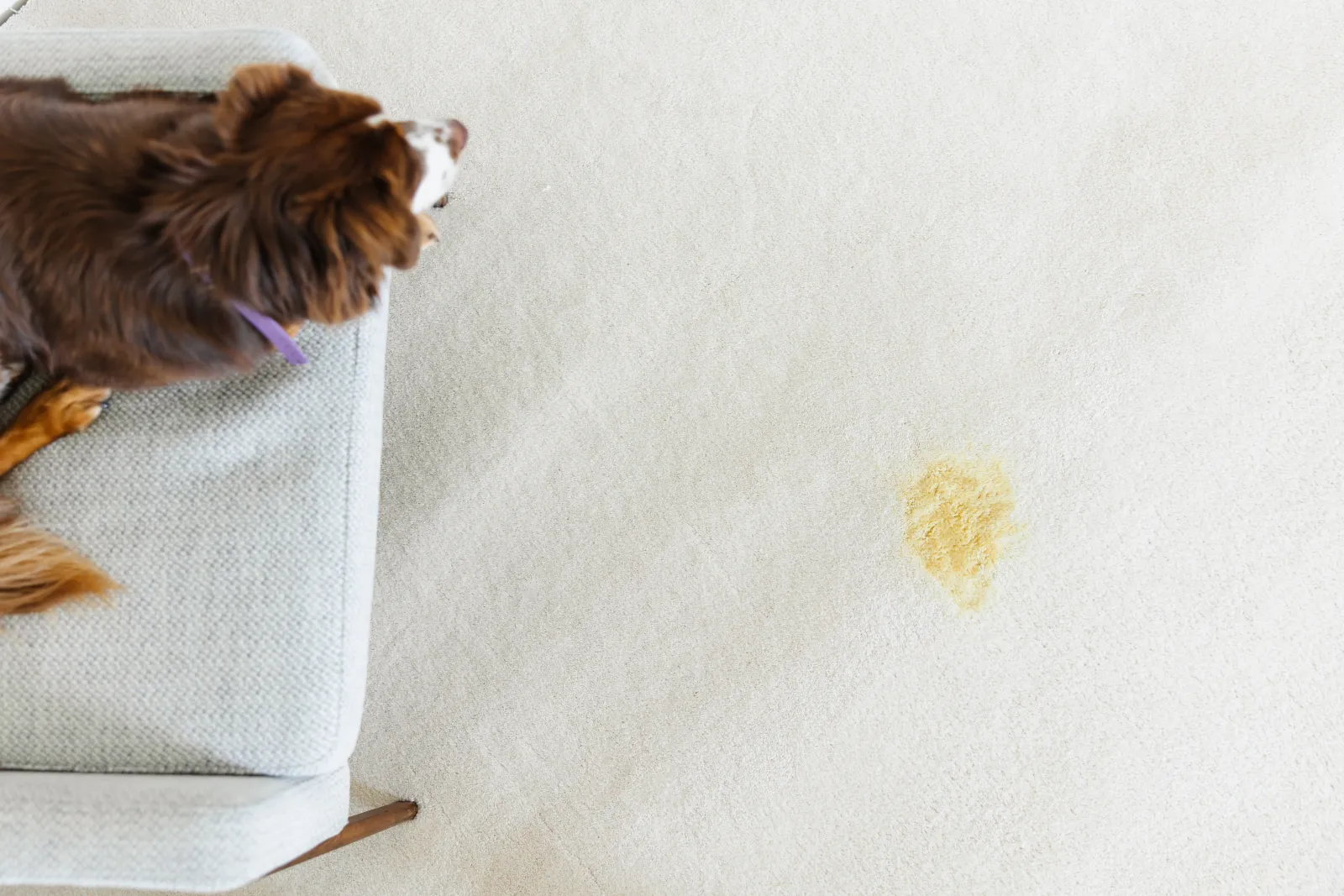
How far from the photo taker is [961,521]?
1.48 metres

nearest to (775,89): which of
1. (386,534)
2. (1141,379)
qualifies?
(1141,379)

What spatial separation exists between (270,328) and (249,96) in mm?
244

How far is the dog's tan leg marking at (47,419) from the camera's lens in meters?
1.05

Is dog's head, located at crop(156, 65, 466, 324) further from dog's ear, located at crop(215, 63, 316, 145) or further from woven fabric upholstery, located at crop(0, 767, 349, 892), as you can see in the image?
woven fabric upholstery, located at crop(0, 767, 349, 892)

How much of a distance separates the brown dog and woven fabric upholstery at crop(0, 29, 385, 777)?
7 cm

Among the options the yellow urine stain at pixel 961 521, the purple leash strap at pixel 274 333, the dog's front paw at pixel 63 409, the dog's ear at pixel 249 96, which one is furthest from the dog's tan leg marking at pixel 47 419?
the yellow urine stain at pixel 961 521

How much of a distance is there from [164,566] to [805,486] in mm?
943

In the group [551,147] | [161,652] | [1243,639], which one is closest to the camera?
[161,652]

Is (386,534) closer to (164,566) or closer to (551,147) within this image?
(164,566)

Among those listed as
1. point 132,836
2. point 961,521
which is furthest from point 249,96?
point 961,521

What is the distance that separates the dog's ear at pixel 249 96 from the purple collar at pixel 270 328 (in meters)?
0.14

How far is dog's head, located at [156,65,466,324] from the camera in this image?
0.88m

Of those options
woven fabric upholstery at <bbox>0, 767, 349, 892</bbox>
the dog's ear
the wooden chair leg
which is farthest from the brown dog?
the wooden chair leg

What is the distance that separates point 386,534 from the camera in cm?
151
